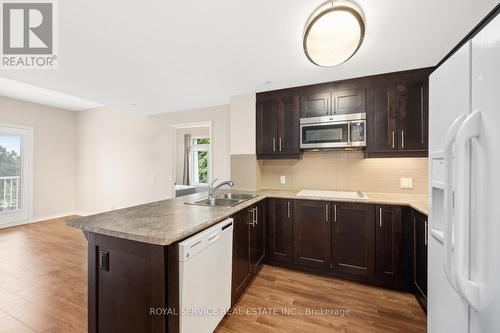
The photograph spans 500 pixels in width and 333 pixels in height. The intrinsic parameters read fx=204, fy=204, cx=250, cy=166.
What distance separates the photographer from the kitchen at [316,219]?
2.46 ft

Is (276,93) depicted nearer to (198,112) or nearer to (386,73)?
(386,73)

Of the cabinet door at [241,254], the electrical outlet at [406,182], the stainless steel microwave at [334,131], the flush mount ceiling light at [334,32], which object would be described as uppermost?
the flush mount ceiling light at [334,32]

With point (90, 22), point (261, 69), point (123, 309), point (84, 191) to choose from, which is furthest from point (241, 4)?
point (84, 191)

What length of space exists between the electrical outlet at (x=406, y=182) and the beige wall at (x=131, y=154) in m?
2.66

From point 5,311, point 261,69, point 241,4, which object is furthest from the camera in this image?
point 261,69

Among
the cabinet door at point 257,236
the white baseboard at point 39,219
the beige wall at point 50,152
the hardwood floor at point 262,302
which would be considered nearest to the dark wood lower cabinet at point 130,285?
the hardwood floor at point 262,302

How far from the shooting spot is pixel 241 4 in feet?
4.66

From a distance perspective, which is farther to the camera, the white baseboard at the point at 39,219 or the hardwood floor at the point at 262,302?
the white baseboard at the point at 39,219

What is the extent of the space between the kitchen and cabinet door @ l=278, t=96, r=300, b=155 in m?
0.02

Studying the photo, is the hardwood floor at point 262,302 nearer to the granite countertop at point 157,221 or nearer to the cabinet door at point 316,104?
the granite countertop at point 157,221

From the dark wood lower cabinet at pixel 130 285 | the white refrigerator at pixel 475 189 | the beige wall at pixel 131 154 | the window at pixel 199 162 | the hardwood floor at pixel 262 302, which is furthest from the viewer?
the window at pixel 199 162

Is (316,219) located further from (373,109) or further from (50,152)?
(50,152)

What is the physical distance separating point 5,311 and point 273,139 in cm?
323

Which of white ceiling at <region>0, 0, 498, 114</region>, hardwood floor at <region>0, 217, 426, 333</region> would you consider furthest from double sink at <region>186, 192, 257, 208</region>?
white ceiling at <region>0, 0, 498, 114</region>
